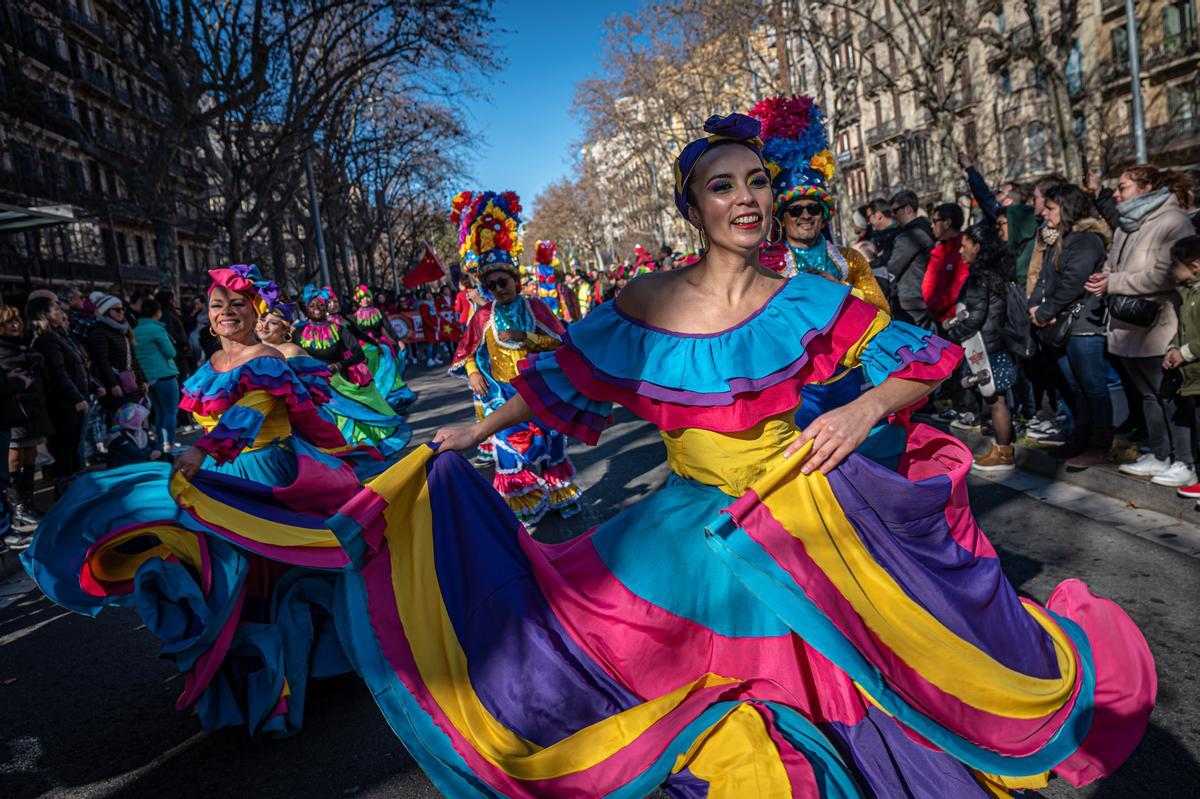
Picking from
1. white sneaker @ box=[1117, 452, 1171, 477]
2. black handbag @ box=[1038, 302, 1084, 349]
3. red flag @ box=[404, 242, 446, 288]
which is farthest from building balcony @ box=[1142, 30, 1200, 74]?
white sneaker @ box=[1117, 452, 1171, 477]

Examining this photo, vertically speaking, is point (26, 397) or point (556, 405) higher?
point (26, 397)

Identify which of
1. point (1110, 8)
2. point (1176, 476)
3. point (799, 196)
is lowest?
point (1176, 476)

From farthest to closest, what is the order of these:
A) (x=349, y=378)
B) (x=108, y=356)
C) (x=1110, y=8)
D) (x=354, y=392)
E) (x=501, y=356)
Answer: (x=1110, y=8) → (x=108, y=356) → (x=349, y=378) → (x=354, y=392) → (x=501, y=356)

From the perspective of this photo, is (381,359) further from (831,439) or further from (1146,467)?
(831,439)

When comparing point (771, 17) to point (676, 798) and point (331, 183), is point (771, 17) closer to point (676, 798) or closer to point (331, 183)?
point (331, 183)

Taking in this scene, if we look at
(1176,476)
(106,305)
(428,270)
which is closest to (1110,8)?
(428,270)

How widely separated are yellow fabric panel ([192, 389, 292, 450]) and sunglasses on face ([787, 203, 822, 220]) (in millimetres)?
2945

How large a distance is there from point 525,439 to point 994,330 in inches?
151

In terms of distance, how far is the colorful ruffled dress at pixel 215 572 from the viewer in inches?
132

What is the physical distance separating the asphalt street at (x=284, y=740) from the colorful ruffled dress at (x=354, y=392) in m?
3.89

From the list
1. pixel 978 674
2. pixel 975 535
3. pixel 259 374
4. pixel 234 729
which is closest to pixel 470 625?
pixel 978 674

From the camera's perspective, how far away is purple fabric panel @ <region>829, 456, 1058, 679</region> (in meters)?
2.11

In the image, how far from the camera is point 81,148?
86.4 feet

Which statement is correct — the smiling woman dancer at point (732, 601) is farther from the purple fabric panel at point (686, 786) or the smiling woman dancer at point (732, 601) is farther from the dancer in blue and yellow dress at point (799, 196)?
the dancer in blue and yellow dress at point (799, 196)
